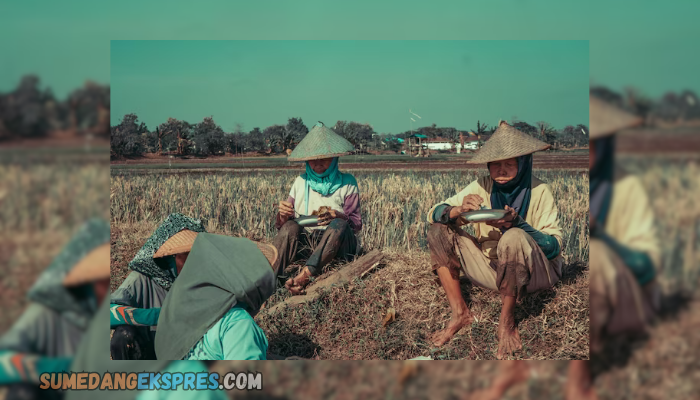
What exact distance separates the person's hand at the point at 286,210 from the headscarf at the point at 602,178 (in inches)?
97.3

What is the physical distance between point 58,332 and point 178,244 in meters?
1.22

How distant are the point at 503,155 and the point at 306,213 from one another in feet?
5.80

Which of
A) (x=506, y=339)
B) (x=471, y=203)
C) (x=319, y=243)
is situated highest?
(x=471, y=203)

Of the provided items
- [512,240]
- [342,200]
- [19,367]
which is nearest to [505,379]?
[512,240]

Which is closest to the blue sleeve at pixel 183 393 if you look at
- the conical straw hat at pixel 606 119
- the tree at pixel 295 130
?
the conical straw hat at pixel 606 119

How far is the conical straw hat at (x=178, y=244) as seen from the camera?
3541 mm

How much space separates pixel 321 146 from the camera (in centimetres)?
492

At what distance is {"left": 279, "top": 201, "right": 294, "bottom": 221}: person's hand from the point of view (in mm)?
5012

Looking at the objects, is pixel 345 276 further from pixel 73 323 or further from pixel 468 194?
pixel 73 323

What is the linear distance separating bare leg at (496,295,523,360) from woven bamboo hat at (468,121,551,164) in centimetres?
102

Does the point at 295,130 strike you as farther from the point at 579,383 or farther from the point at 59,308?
the point at 59,308

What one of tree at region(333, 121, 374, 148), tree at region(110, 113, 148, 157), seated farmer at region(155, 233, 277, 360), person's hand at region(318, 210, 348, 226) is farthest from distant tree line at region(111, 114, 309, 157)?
seated farmer at region(155, 233, 277, 360)

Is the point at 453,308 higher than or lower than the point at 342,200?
lower

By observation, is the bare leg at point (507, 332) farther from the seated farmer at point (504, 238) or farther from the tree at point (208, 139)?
the tree at point (208, 139)
